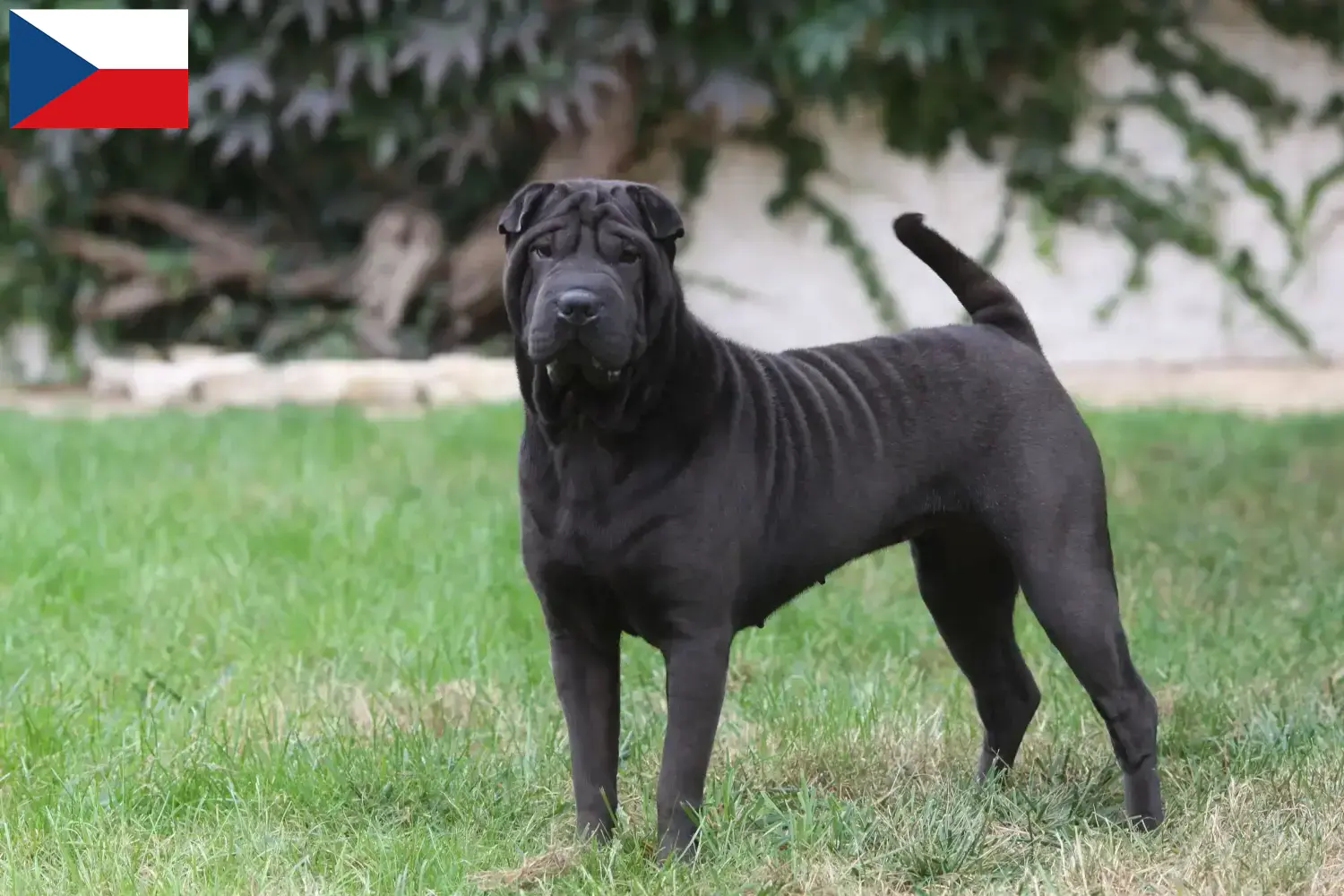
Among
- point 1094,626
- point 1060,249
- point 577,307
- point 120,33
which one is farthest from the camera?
point 1060,249

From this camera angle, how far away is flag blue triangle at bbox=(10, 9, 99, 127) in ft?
28.0

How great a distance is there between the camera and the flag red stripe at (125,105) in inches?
370

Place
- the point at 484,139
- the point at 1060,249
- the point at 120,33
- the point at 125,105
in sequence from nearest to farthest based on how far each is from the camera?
the point at 120,33 → the point at 125,105 → the point at 484,139 → the point at 1060,249

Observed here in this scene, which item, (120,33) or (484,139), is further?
(484,139)

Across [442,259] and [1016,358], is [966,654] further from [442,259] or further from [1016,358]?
[442,259]

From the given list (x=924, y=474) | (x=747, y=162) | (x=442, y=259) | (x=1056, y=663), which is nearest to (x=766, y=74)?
(x=747, y=162)

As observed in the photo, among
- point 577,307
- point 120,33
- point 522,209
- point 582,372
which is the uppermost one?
point 120,33

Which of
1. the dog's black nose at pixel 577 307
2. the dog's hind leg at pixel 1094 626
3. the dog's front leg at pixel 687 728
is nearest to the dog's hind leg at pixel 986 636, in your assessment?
the dog's hind leg at pixel 1094 626

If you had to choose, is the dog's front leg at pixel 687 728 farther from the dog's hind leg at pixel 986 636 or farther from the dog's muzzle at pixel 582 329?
the dog's hind leg at pixel 986 636

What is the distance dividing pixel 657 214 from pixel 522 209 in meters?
0.23

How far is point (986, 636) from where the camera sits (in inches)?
122

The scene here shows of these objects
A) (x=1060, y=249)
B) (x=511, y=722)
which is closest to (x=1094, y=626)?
(x=511, y=722)

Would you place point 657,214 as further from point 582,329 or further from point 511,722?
point 511,722

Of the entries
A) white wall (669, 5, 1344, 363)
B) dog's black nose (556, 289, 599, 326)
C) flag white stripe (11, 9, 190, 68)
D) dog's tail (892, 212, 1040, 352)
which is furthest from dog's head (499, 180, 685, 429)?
white wall (669, 5, 1344, 363)
